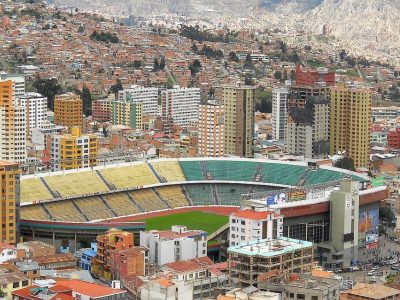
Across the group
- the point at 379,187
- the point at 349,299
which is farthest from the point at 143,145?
the point at 349,299

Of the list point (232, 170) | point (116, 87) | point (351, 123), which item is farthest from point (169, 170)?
point (116, 87)

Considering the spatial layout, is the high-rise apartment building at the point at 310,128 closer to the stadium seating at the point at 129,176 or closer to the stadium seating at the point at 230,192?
the stadium seating at the point at 230,192

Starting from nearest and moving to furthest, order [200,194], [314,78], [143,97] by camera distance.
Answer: [200,194] < [314,78] < [143,97]

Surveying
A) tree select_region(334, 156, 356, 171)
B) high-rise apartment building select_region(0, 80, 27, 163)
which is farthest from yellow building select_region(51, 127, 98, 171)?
tree select_region(334, 156, 356, 171)

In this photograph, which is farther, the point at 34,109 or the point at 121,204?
the point at 34,109

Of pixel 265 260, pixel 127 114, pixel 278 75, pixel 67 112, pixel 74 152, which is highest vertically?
pixel 278 75

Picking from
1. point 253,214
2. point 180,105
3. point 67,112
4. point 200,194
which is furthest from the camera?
point 180,105

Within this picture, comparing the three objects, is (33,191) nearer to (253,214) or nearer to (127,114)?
(253,214)
